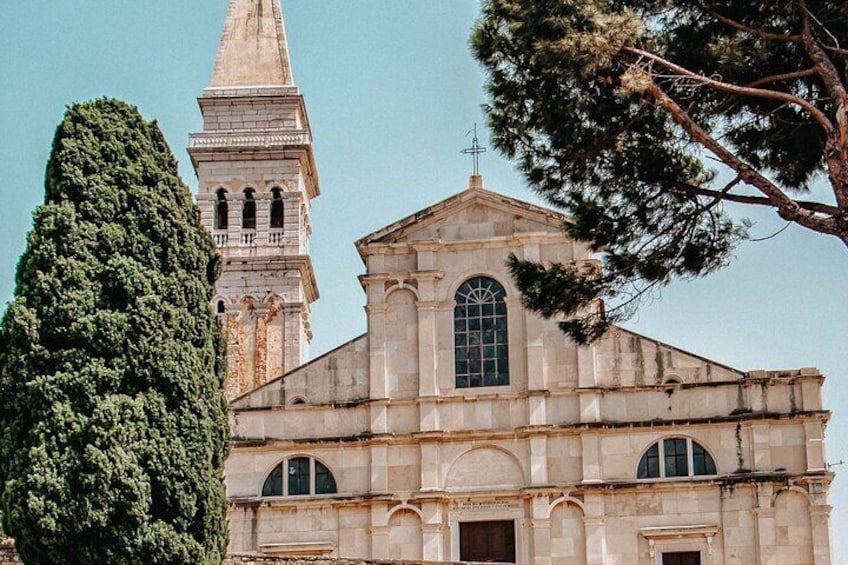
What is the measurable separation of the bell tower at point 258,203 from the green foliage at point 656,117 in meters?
29.8

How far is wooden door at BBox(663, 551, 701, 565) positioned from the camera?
36750mm

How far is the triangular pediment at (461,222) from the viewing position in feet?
128

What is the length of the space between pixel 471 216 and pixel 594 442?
222 inches

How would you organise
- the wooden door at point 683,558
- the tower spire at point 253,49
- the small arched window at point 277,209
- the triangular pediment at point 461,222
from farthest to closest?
the tower spire at point 253,49 → the small arched window at point 277,209 → the triangular pediment at point 461,222 → the wooden door at point 683,558

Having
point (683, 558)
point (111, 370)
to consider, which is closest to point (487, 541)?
point (683, 558)

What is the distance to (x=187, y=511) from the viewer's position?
90.3ft

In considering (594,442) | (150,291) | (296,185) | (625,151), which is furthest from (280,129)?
(625,151)

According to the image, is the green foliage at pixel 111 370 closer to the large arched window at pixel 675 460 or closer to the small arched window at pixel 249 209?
Result: the large arched window at pixel 675 460

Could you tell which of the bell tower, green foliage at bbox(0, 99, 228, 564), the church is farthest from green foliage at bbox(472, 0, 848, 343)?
the bell tower

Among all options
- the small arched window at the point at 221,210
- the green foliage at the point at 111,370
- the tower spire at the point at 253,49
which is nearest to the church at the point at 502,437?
the green foliage at the point at 111,370

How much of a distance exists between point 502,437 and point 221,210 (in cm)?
2146

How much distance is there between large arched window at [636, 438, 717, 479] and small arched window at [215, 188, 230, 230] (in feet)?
74.8

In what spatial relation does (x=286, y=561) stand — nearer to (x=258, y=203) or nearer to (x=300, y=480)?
(x=300, y=480)

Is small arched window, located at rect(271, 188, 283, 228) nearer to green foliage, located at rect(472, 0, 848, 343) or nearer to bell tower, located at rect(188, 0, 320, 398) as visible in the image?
bell tower, located at rect(188, 0, 320, 398)
